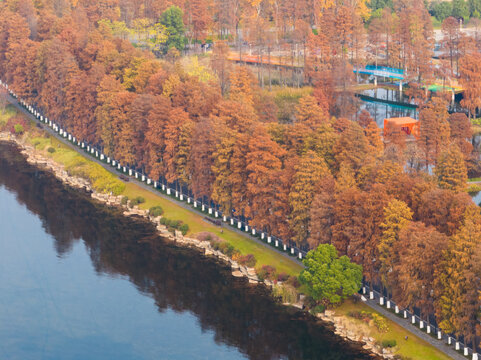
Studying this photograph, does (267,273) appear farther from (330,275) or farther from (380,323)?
(380,323)

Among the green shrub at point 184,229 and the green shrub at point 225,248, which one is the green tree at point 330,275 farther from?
the green shrub at point 184,229

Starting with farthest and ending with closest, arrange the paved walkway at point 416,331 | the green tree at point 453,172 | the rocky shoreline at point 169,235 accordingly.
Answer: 1. the green tree at point 453,172
2. the rocky shoreline at point 169,235
3. the paved walkway at point 416,331

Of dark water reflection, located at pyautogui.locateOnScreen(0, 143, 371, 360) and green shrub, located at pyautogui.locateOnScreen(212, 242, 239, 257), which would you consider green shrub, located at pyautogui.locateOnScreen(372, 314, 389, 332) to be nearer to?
dark water reflection, located at pyautogui.locateOnScreen(0, 143, 371, 360)

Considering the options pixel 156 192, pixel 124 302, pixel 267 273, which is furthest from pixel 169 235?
pixel 267 273

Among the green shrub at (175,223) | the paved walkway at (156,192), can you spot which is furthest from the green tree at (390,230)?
the green shrub at (175,223)

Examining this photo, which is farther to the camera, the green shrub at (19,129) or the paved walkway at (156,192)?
the green shrub at (19,129)

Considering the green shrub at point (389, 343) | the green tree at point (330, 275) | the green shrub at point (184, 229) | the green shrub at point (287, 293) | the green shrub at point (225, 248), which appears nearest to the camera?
the green shrub at point (389, 343)
